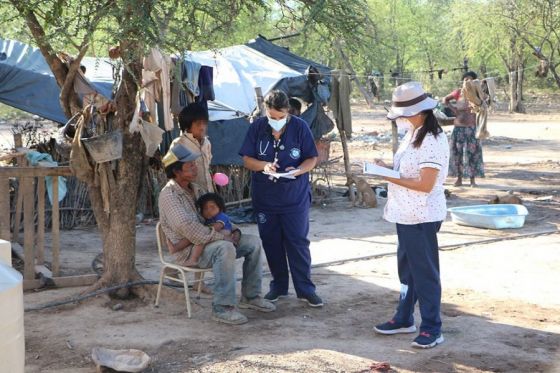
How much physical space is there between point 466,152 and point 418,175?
9.07 metres

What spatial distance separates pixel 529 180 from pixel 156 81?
1029 cm

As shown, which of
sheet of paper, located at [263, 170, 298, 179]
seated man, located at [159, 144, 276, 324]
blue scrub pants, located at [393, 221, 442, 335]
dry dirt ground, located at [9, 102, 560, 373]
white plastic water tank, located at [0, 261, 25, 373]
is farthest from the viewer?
sheet of paper, located at [263, 170, 298, 179]

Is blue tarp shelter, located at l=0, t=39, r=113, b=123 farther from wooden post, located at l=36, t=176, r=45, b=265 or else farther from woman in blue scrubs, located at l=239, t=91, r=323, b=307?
woman in blue scrubs, located at l=239, t=91, r=323, b=307

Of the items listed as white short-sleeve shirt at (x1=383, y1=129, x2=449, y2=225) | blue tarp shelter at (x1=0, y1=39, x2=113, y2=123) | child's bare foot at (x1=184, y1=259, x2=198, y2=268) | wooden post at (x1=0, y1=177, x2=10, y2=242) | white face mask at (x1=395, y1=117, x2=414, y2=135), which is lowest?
child's bare foot at (x1=184, y1=259, x2=198, y2=268)

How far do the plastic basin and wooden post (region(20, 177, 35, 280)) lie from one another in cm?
553

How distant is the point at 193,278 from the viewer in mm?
7836

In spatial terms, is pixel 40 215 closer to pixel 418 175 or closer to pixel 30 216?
pixel 30 216

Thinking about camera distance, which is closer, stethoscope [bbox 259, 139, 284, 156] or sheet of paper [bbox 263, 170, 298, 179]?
sheet of paper [bbox 263, 170, 298, 179]

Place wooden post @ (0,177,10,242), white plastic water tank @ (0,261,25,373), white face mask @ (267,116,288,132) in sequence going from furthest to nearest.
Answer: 1. wooden post @ (0,177,10,242)
2. white face mask @ (267,116,288,132)
3. white plastic water tank @ (0,261,25,373)

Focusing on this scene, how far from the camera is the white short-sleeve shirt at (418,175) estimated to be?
5512 mm

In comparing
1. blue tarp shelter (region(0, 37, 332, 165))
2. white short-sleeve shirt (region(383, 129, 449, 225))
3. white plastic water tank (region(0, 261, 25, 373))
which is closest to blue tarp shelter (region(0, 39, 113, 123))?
blue tarp shelter (region(0, 37, 332, 165))

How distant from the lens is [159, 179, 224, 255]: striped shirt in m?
6.29

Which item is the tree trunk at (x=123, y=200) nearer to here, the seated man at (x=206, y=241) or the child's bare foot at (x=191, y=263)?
the seated man at (x=206, y=241)

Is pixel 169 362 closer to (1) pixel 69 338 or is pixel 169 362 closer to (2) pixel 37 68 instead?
(1) pixel 69 338
